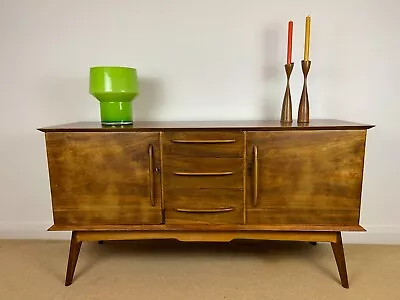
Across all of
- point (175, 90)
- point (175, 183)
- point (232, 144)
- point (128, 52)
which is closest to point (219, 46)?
point (175, 90)

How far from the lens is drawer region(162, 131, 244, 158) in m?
1.20

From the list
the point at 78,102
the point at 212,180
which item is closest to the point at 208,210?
the point at 212,180

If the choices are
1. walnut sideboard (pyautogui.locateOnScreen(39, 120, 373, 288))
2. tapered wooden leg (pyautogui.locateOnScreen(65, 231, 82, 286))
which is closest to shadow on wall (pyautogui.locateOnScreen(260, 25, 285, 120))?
walnut sideboard (pyautogui.locateOnScreen(39, 120, 373, 288))

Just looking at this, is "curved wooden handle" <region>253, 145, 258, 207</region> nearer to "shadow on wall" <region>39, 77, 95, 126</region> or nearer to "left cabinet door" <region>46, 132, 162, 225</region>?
"left cabinet door" <region>46, 132, 162, 225</region>

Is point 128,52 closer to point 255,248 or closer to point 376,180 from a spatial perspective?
point 255,248

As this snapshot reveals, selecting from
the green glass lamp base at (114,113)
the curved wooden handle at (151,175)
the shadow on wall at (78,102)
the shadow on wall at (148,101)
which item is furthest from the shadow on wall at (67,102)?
the curved wooden handle at (151,175)

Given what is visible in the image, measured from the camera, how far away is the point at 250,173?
1.22m

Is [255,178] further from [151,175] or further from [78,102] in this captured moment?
[78,102]

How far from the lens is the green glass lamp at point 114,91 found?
4.24 ft

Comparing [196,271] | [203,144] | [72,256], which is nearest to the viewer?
[203,144]

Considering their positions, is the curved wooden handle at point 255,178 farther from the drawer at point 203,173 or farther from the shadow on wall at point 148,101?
the shadow on wall at point 148,101

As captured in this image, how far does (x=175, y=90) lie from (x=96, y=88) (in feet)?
1.47

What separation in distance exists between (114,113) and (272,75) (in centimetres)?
81

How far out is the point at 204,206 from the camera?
125cm
